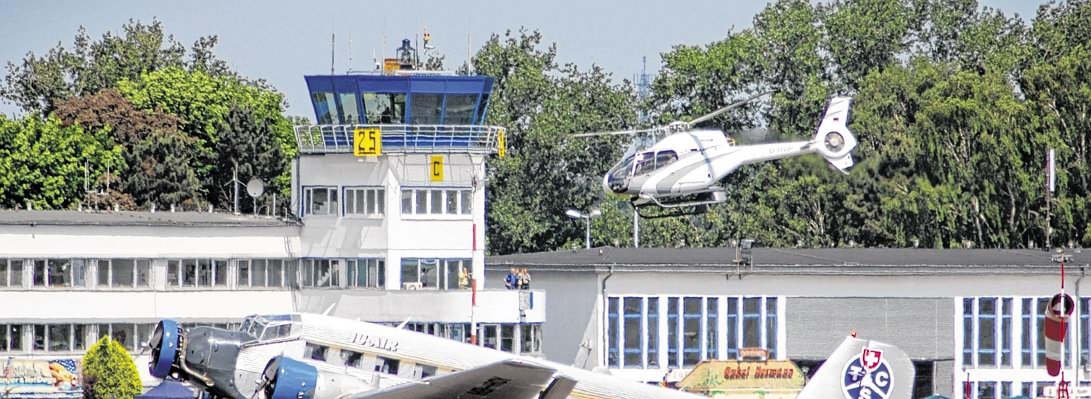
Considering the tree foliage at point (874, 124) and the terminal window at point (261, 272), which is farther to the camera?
the tree foliage at point (874, 124)

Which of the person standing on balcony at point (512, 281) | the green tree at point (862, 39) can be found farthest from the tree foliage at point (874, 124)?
the person standing on balcony at point (512, 281)

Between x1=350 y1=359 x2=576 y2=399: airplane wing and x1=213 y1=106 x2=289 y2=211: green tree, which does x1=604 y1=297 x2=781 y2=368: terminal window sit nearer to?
x1=350 y1=359 x2=576 y2=399: airplane wing

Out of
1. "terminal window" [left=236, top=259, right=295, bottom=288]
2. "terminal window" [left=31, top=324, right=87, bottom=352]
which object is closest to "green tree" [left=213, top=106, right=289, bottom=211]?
"terminal window" [left=236, top=259, right=295, bottom=288]

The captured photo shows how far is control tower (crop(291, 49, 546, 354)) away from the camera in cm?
7400

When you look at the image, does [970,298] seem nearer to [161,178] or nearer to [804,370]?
[804,370]

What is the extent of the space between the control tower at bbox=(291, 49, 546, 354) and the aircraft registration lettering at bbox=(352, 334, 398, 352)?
82.2 feet

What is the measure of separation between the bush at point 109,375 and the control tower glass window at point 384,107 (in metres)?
13.1

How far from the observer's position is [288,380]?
43000mm

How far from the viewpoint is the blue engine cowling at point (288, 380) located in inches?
1687

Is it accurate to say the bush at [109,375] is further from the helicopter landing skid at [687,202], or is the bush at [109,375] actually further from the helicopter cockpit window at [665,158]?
the helicopter cockpit window at [665,158]

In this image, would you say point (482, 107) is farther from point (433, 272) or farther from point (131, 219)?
point (131, 219)

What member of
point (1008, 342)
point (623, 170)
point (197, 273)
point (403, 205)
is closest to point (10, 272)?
point (197, 273)

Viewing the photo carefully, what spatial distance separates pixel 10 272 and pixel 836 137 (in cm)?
3015

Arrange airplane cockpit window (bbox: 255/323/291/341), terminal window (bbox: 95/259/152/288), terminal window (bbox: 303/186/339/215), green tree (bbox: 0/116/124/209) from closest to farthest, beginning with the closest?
airplane cockpit window (bbox: 255/323/291/341)
terminal window (bbox: 95/259/152/288)
terminal window (bbox: 303/186/339/215)
green tree (bbox: 0/116/124/209)
